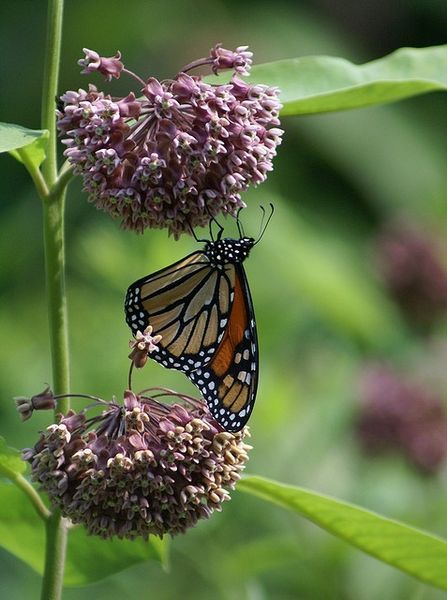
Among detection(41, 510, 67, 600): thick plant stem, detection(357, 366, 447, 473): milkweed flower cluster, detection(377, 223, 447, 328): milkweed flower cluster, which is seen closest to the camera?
detection(41, 510, 67, 600): thick plant stem

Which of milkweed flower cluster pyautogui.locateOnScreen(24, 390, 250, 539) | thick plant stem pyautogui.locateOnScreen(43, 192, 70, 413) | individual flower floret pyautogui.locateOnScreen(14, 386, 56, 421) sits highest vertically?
thick plant stem pyautogui.locateOnScreen(43, 192, 70, 413)

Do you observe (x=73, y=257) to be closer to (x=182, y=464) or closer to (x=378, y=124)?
(x=378, y=124)

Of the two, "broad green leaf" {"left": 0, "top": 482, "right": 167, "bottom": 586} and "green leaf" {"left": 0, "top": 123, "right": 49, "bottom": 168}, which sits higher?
"green leaf" {"left": 0, "top": 123, "right": 49, "bottom": 168}

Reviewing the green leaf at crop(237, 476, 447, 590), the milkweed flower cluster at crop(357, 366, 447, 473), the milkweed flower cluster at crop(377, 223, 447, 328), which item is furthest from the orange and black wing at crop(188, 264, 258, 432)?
the milkweed flower cluster at crop(377, 223, 447, 328)

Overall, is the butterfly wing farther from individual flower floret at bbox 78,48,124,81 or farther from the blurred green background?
the blurred green background

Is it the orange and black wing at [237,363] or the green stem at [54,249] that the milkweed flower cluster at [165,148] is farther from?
the orange and black wing at [237,363]
